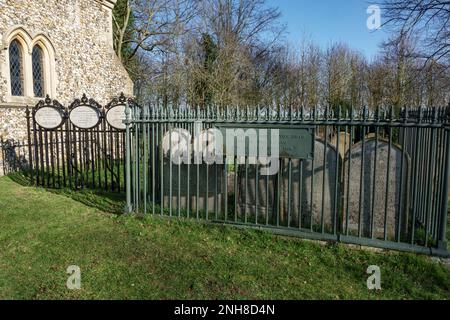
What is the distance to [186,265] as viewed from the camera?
416 centimetres

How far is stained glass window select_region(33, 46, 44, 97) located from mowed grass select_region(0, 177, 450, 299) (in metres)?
8.06

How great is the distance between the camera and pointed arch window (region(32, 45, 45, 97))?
12.0 m

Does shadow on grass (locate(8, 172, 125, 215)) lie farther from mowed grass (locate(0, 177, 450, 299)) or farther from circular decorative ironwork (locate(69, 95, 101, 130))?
circular decorative ironwork (locate(69, 95, 101, 130))

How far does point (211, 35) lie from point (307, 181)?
21103 millimetres

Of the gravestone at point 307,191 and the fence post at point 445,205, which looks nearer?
the fence post at point 445,205

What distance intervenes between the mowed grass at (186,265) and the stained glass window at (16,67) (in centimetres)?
730

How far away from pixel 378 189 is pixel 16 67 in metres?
11.9

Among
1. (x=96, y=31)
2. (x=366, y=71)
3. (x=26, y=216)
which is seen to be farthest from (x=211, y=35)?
(x=26, y=216)

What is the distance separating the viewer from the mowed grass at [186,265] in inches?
142

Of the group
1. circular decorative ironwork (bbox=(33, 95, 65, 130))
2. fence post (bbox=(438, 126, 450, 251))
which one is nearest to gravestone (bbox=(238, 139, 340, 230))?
fence post (bbox=(438, 126, 450, 251))

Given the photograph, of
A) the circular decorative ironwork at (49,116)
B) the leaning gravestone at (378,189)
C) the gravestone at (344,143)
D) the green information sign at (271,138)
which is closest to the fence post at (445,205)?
the leaning gravestone at (378,189)

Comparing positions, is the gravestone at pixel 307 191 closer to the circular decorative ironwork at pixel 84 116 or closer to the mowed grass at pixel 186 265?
the mowed grass at pixel 186 265

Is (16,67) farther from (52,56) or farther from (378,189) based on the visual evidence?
(378,189)

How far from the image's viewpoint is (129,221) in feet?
18.5
